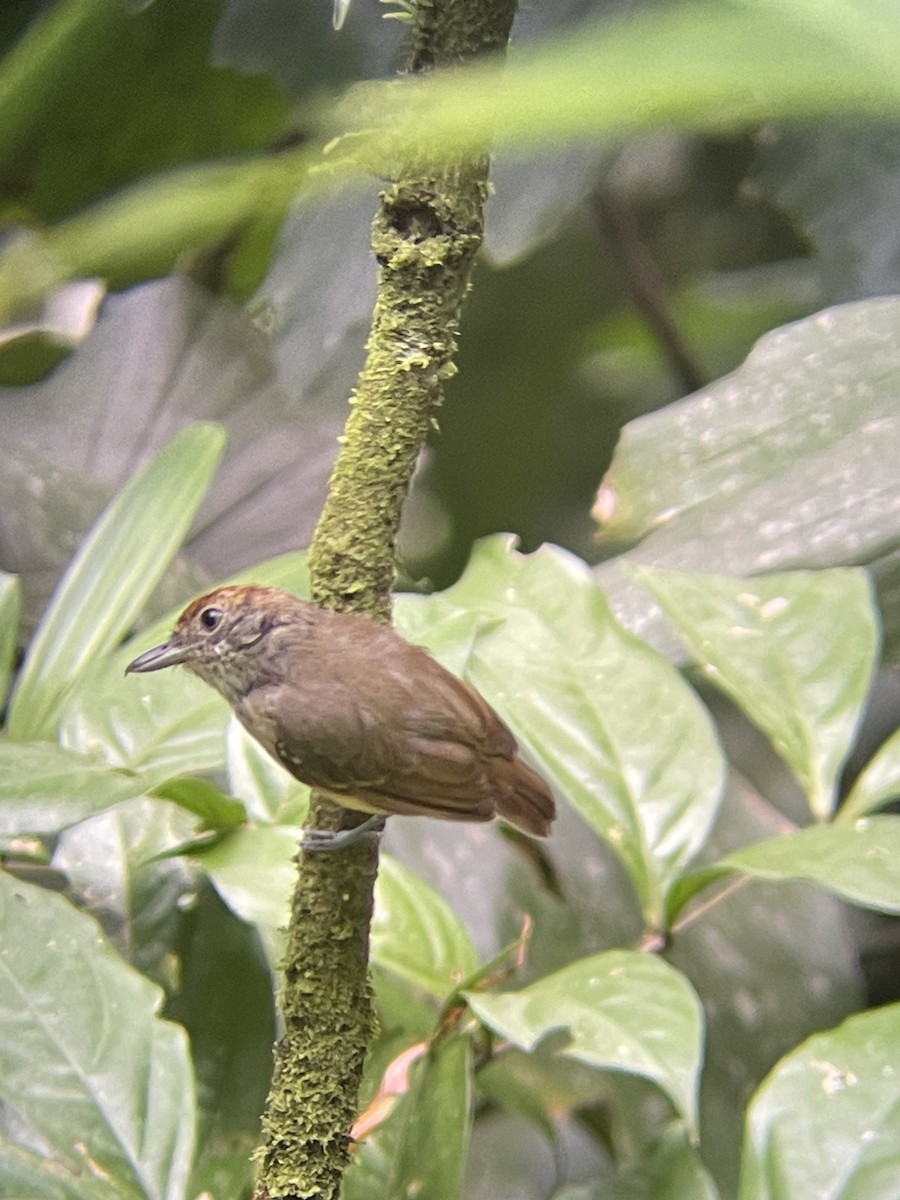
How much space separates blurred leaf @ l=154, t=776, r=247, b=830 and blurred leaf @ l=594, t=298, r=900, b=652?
0.44 meters

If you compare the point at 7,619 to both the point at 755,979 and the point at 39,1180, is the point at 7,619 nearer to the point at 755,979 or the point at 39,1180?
the point at 39,1180

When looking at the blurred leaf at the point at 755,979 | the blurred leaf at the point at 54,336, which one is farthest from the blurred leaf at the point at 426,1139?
the blurred leaf at the point at 54,336

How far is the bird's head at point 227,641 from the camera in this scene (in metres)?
1.03

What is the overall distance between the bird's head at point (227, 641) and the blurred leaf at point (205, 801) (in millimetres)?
102

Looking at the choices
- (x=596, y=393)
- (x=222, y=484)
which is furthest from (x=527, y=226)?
(x=596, y=393)

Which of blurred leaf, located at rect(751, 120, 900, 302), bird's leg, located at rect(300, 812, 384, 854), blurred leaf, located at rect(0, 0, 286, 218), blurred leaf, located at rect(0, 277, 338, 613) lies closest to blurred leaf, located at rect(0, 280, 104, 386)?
blurred leaf, located at rect(0, 277, 338, 613)

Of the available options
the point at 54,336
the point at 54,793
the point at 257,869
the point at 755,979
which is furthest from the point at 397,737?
the point at 54,336

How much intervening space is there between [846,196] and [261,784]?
1.05 meters

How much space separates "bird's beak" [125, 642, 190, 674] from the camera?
1041 mm

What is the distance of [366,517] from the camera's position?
704 mm

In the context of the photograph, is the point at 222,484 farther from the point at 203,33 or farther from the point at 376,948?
the point at 376,948

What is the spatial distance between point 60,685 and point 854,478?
798 mm

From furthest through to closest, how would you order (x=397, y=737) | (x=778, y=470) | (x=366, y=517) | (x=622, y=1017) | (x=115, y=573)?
(x=778, y=470) < (x=115, y=573) < (x=397, y=737) < (x=622, y=1017) < (x=366, y=517)

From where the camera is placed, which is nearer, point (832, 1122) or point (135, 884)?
point (832, 1122)
